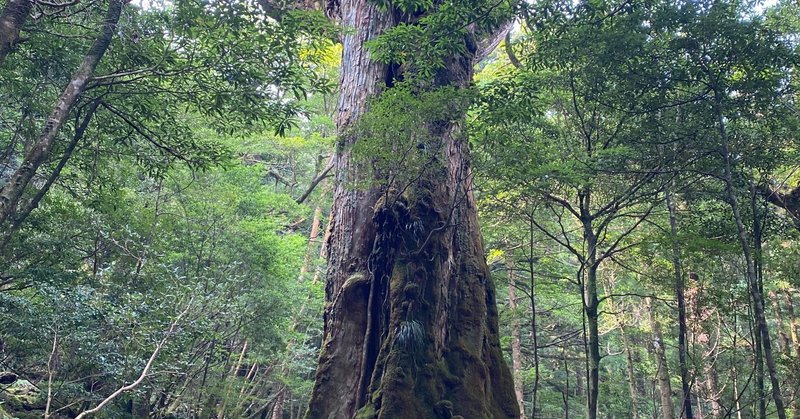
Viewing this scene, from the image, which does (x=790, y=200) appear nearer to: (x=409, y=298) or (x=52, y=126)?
(x=409, y=298)

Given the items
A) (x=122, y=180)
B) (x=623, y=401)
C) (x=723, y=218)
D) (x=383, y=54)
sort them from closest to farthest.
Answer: (x=383, y=54) → (x=723, y=218) → (x=122, y=180) → (x=623, y=401)

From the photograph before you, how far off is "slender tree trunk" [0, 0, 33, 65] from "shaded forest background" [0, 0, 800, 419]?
0.01 meters

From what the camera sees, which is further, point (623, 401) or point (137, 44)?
point (623, 401)

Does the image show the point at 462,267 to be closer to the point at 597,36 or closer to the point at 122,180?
the point at 597,36

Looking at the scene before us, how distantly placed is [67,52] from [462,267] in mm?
4535

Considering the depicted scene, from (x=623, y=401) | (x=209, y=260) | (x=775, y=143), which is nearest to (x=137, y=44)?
(x=209, y=260)

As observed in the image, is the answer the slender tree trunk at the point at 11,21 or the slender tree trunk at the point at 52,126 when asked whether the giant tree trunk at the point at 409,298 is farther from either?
the slender tree trunk at the point at 11,21

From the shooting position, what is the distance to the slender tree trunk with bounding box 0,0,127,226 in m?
3.86

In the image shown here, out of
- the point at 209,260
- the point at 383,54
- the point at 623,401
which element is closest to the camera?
→ the point at 383,54

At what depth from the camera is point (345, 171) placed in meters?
5.21

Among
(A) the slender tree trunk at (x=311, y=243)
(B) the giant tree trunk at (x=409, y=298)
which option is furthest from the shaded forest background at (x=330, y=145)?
(A) the slender tree trunk at (x=311, y=243)

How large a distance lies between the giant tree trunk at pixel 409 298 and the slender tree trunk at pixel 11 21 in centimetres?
276

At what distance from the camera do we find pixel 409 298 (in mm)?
4586

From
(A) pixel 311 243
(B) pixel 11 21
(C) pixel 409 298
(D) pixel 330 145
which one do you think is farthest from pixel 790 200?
(A) pixel 311 243
